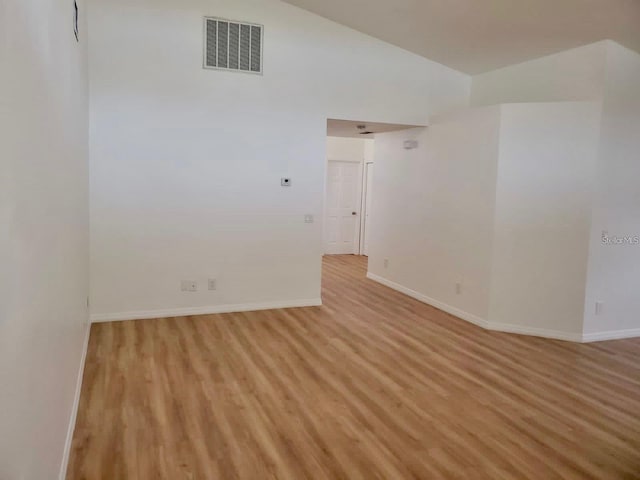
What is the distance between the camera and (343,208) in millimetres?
10672

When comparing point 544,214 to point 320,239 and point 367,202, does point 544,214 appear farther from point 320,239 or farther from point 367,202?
point 367,202

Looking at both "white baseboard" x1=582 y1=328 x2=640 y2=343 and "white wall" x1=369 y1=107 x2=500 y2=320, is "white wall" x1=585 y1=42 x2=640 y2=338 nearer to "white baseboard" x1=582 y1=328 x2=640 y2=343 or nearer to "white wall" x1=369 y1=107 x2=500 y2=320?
"white baseboard" x1=582 y1=328 x2=640 y2=343

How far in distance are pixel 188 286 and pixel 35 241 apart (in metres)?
3.81

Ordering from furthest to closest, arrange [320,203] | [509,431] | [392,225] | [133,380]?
1. [392,225]
2. [320,203]
3. [133,380]
4. [509,431]

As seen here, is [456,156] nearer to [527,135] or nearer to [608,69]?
[527,135]

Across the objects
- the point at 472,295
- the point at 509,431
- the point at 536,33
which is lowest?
the point at 509,431

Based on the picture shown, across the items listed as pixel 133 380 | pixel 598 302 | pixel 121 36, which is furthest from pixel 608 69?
pixel 133 380

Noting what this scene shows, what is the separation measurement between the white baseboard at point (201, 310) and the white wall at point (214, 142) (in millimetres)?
24

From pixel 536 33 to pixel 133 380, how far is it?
5022 millimetres

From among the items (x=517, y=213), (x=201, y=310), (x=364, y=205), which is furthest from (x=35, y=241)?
(x=364, y=205)

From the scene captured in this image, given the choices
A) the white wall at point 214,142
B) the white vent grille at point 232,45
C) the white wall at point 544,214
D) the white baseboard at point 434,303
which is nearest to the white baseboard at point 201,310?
the white wall at point 214,142

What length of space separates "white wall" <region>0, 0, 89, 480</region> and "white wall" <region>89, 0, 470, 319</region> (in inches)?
84.3

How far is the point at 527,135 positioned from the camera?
16.6 feet

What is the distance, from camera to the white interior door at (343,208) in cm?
1049
